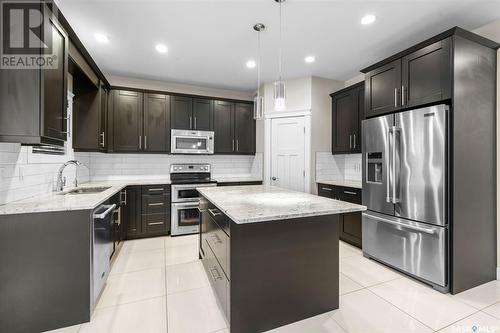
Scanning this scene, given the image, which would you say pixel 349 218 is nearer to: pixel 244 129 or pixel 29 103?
pixel 244 129

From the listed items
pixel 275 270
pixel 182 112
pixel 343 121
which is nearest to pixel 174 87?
pixel 182 112

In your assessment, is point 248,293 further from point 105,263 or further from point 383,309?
point 105,263

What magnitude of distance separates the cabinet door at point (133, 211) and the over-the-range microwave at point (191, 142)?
970mm

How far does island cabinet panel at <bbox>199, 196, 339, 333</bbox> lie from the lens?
5.20 ft

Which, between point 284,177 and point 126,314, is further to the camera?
point 284,177

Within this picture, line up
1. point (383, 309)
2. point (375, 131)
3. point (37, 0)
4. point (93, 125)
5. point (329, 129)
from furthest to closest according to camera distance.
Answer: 1. point (329, 129)
2. point (93, 125)
3. point (375, 131)
4. point (383, 309)
5. point (37, 0)

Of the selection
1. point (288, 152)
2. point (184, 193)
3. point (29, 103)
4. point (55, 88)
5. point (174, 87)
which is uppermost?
point (174, 87)

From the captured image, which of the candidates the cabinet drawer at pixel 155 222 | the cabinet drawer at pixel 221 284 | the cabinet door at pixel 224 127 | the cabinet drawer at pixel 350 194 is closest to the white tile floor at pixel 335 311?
the cabinet drawer at pixel 221 284

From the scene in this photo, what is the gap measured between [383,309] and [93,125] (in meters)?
4.17

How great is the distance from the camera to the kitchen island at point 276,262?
1571 millimetres

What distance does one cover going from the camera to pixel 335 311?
190 centimetres

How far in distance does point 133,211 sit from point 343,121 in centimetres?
389

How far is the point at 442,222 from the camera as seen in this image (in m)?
2.17

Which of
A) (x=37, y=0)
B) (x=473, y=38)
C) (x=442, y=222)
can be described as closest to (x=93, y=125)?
(x=37, y=0)
